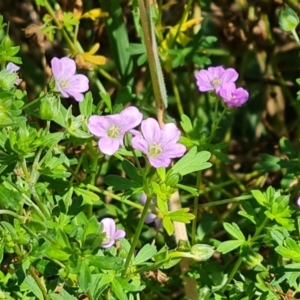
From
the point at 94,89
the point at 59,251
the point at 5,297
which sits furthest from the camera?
the point at 94,89

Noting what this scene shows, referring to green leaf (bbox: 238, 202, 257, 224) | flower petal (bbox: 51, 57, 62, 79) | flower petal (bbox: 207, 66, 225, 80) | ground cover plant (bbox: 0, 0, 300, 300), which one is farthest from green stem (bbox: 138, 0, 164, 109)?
green leaf (bbox: 238, 202, 257, 224)

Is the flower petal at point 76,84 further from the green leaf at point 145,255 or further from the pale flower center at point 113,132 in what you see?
the green leaf at point 145,255

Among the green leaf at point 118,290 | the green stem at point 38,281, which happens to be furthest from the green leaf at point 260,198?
the green stem at point 38,281

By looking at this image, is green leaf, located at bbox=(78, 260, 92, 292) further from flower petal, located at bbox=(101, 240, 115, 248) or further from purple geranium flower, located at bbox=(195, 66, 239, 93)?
purple geranium flower, located at bbox=(195, 66, 239, 93)

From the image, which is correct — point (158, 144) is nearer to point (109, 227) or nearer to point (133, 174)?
point (133, 174)

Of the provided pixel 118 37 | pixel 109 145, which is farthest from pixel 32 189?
pixel 118 37

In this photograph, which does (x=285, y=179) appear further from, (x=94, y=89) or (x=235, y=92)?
(x=94, y=89)

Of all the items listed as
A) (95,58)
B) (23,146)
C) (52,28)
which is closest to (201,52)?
(95,58)
